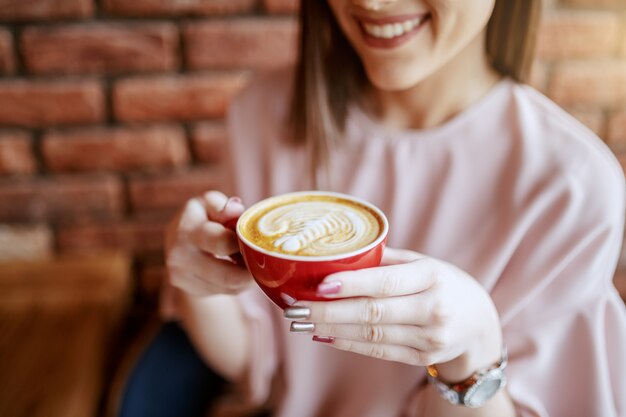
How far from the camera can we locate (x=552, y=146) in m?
0.77

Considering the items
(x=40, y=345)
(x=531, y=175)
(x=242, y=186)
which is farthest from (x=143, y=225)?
(x=531, y=175)

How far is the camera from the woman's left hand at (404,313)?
19.4 inches

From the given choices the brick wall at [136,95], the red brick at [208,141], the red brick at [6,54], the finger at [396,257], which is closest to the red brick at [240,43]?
the brick wall at [136,95]

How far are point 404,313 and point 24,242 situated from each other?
1083 mm

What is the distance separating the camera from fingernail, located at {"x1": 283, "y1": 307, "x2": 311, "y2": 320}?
19.2 inches

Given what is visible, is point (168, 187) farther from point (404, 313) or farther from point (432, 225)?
point (404, 313)

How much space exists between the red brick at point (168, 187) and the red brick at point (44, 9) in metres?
0.37

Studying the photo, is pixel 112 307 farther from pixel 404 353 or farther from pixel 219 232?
pixel 404 353

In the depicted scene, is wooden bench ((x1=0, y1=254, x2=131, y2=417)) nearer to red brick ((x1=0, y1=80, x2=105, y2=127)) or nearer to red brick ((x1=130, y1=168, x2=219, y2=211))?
red brick ((x1=130, y1=168, x2=219, y2=211))

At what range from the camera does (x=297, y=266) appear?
1.55ft

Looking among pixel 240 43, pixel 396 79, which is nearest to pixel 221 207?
pixel 396 79

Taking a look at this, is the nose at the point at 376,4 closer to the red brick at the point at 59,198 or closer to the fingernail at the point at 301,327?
the fingernail at the point at 301,327

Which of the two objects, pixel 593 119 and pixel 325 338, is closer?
pixel 325 338

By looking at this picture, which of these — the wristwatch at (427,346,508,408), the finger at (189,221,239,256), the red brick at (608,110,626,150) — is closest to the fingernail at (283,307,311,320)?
the finger at (189,221,239,256)
